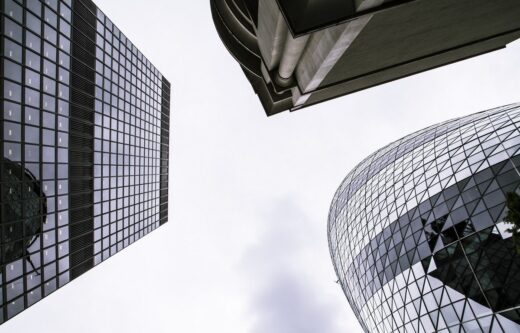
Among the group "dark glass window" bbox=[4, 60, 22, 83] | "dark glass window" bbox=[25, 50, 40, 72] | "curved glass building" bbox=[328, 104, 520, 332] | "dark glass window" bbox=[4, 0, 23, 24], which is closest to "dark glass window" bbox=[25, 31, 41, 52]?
"dark glass window" bbox=[25, 50, 40, 72]

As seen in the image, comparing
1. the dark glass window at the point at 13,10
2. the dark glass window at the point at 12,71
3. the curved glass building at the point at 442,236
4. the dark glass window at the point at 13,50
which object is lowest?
the curved glass building at the point at 442,236

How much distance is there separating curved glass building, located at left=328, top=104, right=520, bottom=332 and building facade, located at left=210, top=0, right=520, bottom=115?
11.2 metres

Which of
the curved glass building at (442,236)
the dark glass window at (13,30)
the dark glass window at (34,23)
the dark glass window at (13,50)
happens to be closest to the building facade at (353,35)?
the curved glass building at (442,236)

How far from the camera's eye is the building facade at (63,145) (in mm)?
18156

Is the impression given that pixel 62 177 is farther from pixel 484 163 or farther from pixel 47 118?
pixel 484 163

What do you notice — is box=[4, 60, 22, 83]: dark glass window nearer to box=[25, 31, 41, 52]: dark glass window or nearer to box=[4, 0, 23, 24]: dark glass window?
box=[25, 31, 41, 52]: dark glass window

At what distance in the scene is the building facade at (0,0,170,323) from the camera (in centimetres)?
1816

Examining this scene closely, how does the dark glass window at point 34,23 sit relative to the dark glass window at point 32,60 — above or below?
above

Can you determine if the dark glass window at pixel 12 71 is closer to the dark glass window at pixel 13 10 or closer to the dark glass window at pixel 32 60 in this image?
the dark glass window at pixel 32 60

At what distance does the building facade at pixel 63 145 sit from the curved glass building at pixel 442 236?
92.3 feet

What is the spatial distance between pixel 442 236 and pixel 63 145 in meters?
33.3

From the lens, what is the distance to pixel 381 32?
15.6 m

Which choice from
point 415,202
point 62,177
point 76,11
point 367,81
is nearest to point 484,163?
point 415,202

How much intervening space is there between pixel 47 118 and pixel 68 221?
8243mm
